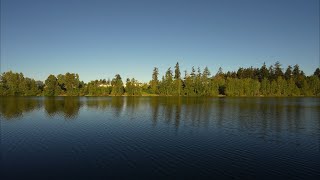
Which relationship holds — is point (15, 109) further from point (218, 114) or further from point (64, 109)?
point (218, 114)

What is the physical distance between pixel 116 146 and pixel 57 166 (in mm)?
9274

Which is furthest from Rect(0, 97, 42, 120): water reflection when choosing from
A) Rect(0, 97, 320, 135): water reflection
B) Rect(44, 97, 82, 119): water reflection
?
Rect(44, 97, 82, 119): water reflection

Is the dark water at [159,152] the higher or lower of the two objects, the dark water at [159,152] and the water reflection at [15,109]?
the lower

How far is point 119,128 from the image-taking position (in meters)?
46.4

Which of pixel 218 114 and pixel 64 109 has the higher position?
pixel 64 109

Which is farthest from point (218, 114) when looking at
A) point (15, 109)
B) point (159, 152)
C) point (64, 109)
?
point (15, 109)

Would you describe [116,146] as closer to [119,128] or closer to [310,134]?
[119,128]

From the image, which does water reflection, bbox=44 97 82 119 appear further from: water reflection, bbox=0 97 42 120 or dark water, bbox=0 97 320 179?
dark water, bbox=0 97 320 179

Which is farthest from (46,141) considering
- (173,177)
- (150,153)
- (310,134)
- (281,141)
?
(310,134)

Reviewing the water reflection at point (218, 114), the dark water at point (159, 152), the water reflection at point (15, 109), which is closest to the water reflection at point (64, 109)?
the water reflection at point (218, 114)

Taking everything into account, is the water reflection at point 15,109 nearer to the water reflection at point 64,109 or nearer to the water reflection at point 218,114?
the water reflection at point 218,114

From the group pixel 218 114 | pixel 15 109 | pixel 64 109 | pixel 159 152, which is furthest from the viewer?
pixel 64 109

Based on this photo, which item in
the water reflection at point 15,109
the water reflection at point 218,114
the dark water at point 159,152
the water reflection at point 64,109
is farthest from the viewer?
the water reflection at point 64,109

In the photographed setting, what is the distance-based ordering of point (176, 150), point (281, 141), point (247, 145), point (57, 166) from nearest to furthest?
point (57, 166), point (176, 150), point (247, 145), point (281, 141)
